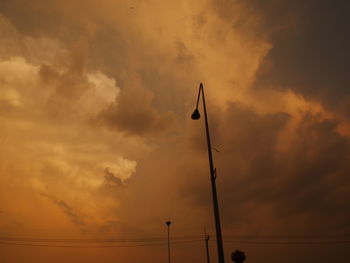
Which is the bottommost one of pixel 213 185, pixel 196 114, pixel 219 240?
Result: pixel 219 240

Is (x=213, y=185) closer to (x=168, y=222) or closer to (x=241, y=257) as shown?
(x=241, y=257)

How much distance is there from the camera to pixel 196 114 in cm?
1784

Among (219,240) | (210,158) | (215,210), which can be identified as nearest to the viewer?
(219,240)

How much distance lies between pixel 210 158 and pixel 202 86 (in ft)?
16.8

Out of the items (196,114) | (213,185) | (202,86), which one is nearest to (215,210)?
(213,185)

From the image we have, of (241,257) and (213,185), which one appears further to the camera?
(213,185)

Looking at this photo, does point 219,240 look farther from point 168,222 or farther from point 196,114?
point 168,222

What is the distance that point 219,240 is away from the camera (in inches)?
489

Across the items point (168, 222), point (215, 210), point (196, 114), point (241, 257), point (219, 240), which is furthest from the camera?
point (168, 222)

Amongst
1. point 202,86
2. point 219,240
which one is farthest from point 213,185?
point 202,86

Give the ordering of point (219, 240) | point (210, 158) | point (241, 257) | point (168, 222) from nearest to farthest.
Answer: point (241, 257) → point (219, 240) → point (210, 158) → point (168, 222)

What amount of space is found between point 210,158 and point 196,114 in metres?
3.69

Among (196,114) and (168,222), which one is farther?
(168,222)

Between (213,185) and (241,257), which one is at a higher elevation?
(213,185)
